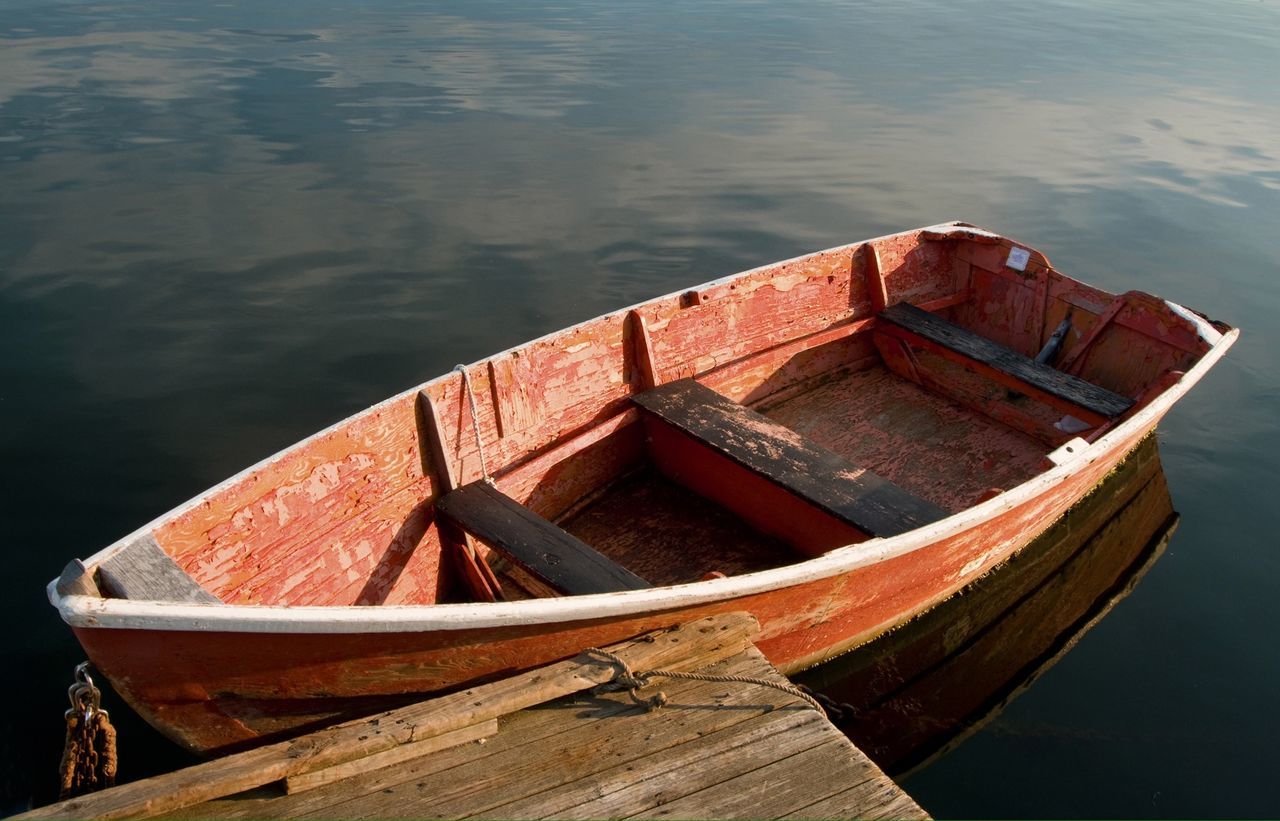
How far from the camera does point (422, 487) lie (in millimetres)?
5219

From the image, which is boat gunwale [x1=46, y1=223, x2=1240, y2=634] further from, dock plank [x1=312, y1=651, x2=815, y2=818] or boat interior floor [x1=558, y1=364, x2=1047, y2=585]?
boat interior floor [x1=558, y1=364, x2=1047, y2=585]

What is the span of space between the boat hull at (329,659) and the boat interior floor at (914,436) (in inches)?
82.0

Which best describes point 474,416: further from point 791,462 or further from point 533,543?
point 791,462

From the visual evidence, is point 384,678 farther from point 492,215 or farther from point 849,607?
point 492,215

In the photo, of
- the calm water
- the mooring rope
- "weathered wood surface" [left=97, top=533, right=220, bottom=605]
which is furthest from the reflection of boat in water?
"weathered wood surface" [left=97, top=533, right=220, bottom=605]

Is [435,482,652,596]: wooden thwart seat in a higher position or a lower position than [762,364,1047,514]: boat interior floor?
higher

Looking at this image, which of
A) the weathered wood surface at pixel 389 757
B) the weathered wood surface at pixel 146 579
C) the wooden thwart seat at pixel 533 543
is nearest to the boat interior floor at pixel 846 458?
the wooden thwart seat at pixel 533 543

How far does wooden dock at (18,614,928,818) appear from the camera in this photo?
142 inches

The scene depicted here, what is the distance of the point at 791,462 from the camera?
5723 millimetres

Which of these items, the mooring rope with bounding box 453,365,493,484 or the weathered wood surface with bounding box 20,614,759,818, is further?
the mooring rope with bounding box 453,365,493,484

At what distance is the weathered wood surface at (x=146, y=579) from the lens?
3578 millimetres

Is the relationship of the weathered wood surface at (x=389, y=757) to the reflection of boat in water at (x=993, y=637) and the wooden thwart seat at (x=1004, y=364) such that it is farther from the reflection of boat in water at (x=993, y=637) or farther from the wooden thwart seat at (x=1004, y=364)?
the wooden thwart seat at (x=1004, y=364)

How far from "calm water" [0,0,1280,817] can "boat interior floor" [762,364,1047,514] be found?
1.29 metres

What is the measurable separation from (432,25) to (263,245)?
45.5ft
